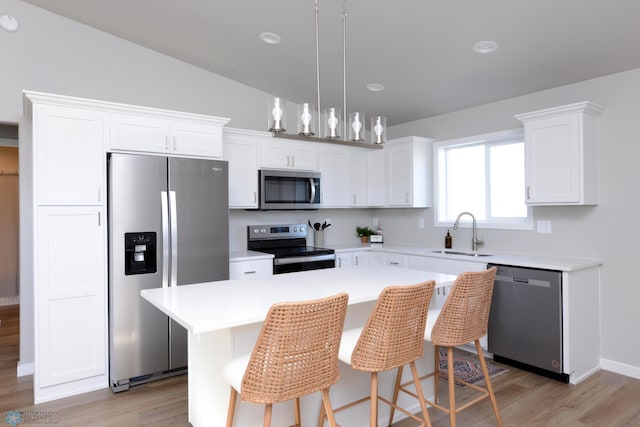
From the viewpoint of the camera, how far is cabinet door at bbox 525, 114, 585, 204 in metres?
3.13

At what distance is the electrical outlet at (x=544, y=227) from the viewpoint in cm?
359

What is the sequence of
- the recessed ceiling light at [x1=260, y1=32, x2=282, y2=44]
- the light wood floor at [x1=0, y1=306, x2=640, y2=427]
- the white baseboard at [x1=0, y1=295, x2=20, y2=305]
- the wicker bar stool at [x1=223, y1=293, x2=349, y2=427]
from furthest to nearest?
the white baseboard at [x1=0, y1=295, x2=20, y2=305], the recessed ceiling light at [x1=260, y1=32, x2=282, y2=44], the light wood floor at [x1=0, y1=306, x2=640, y2=427], the wicker bar stool at [x1=223, y1=293, x2=349, y2=427]

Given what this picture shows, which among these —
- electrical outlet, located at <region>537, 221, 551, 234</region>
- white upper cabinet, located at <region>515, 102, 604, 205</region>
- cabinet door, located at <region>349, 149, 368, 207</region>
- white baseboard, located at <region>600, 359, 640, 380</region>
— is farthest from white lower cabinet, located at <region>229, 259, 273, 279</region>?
white baseboard, located at <region>600, 359, 640, 380</region>

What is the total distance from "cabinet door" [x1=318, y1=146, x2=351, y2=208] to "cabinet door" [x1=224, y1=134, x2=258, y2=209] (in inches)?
34.0

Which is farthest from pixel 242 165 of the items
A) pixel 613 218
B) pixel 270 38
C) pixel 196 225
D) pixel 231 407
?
pixel 613 218

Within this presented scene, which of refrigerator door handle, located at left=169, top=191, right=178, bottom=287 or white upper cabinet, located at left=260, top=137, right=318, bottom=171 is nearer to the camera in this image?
refrigerator door handle, located at left=169, top=191, right=178, bottom=287

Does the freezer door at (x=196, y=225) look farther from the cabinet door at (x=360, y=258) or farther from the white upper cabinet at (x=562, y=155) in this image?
the white upper cabinet at (x=562, y=155)

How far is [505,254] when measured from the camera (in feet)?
12.6

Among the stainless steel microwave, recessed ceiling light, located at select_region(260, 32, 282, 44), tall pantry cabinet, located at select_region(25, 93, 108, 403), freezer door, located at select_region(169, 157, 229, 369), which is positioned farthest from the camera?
the stainless steel microwave

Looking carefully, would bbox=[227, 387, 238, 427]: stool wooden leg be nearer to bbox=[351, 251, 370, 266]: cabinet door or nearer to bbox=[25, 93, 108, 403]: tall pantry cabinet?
bbox=[25, 93, 108, 403]: tall pantry cabinet

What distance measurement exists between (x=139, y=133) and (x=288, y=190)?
161 cm

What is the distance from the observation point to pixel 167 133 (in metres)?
3.29

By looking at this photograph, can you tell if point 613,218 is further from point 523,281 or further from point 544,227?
point 523,281

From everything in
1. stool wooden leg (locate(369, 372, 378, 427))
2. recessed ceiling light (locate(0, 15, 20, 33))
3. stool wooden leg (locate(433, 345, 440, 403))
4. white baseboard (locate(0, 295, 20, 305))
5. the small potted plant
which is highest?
recessed ceiling light (locate(0, 15, 20, 33))
